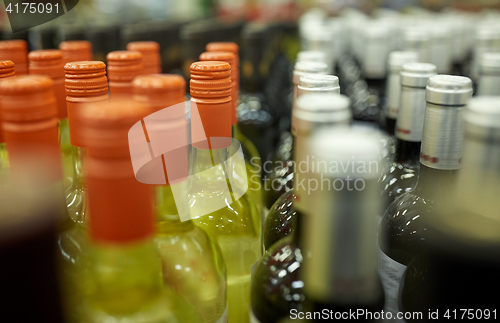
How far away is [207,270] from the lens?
567 mm

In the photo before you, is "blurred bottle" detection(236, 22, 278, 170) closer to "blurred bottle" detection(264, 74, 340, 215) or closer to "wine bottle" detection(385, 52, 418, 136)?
"blurred bottle" detection(264, 74, 340, 215)

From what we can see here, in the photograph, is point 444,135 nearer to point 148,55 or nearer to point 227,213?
point 227,213

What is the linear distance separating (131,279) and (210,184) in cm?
26

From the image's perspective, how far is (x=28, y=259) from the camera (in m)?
0.39

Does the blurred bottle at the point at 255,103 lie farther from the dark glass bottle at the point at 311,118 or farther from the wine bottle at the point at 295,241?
the dark glass bottle at the point at 311,118

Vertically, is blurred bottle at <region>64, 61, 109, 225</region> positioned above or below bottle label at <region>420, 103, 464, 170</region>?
above

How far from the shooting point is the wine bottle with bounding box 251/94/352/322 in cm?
39

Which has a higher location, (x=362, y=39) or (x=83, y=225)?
(x=362, y=39)

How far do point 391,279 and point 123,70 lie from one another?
1.74 ft

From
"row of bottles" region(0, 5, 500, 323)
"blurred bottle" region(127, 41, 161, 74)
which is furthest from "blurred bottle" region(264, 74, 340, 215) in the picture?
"blurred bottle" region(127, 41, 161, 74)

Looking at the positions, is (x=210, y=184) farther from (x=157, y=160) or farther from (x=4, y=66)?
(x=4, y=66)

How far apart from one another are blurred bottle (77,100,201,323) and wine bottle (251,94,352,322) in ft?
0.31

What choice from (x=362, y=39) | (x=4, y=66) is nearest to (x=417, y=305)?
(x=4, y=66)

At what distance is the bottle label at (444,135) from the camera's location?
1.77ft
